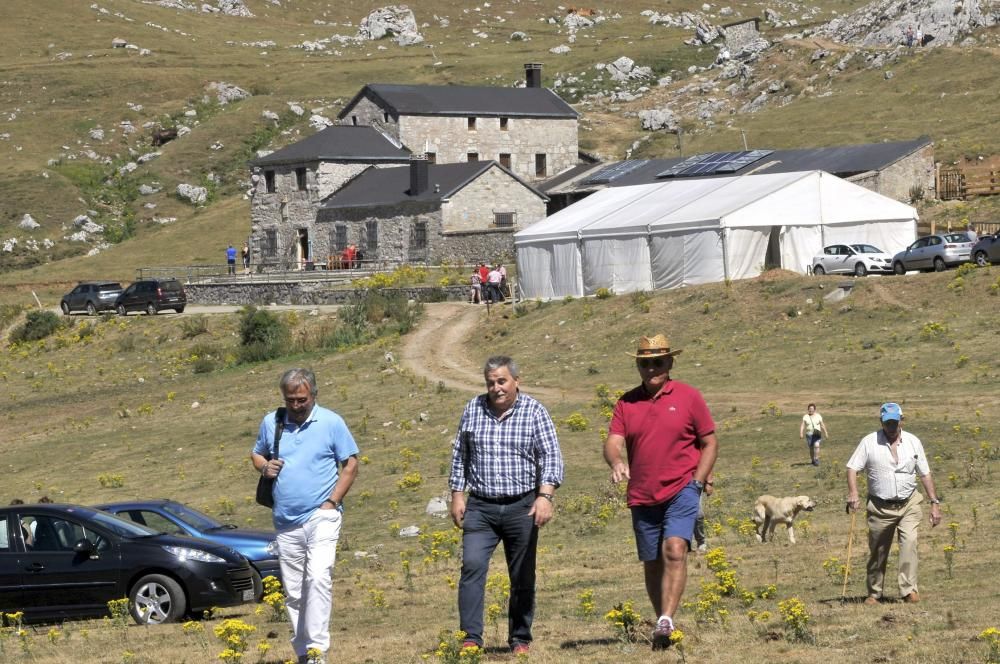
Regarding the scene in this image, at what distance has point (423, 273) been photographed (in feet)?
197

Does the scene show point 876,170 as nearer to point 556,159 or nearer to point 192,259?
point 556,159

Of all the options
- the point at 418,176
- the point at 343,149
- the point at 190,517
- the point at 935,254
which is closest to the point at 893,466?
the point at 190,517

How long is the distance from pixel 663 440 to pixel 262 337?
4150 cm

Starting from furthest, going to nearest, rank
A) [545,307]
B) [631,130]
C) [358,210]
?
[631,130] < [358,210] < [545,307]

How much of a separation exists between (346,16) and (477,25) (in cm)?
1474

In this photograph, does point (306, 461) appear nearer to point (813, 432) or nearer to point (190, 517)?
point (190, 517)

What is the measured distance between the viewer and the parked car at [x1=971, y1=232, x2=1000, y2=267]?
139 feet

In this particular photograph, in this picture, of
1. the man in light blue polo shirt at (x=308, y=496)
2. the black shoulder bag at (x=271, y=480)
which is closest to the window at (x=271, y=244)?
the black shoulder bag at (x=271, y=480)

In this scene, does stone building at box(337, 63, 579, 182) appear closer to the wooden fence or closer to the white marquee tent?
the wooden fence

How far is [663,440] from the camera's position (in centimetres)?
1010

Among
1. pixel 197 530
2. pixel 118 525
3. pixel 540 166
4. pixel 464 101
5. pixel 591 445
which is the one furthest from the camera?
pixel 540 166

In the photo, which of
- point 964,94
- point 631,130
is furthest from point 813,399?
point 631,130

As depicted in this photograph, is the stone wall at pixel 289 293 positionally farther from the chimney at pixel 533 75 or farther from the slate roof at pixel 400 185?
the chimney at pixel 533 75

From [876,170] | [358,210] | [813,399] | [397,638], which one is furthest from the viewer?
[358,210]
